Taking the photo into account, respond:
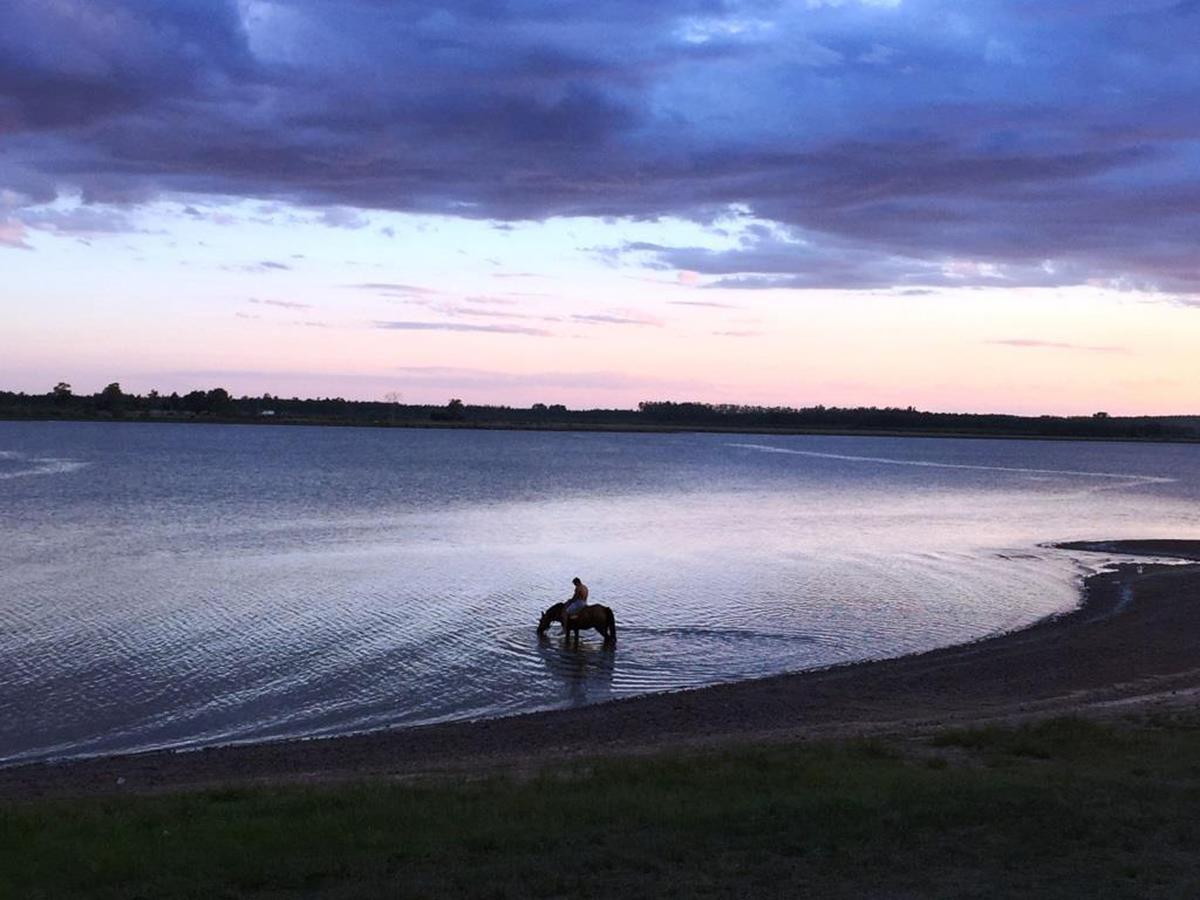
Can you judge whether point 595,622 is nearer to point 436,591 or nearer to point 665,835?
point 436,591

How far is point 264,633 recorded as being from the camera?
23375 millimetres

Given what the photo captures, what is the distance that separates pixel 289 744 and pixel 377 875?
820cm

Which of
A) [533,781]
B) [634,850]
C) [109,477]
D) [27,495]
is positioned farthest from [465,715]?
[109,477]

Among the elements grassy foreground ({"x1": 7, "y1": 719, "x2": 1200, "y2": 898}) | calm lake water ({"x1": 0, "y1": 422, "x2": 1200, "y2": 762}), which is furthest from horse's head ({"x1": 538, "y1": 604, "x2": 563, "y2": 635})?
grassy foreground ({"x1": 7, "y1": 719, "x2": 1200, "y2": 898})

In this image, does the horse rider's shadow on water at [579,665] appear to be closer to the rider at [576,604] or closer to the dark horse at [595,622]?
the dark horse at [595,622]

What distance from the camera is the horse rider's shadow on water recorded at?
64.0 ft

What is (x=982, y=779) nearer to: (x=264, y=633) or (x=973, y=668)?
(x=973, y=668)

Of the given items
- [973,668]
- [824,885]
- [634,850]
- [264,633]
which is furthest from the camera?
[264,633]

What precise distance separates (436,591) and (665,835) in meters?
21.2

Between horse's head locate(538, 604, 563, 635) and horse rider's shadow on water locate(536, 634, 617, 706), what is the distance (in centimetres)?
16

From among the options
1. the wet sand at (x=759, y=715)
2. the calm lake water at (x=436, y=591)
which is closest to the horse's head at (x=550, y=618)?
the calm lake water at (x=436, y=591)

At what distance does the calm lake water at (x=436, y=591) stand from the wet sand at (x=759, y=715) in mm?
1264

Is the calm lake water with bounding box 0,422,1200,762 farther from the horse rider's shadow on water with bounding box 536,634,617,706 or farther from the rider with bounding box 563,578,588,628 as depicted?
the rider with bounding box 563,578,588,628

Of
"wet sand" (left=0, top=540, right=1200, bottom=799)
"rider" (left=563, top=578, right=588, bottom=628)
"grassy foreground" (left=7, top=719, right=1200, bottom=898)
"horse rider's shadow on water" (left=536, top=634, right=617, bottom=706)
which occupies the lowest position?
"horse rider's shadow on water" (left=536, top=634, right=617, bottom=706)
